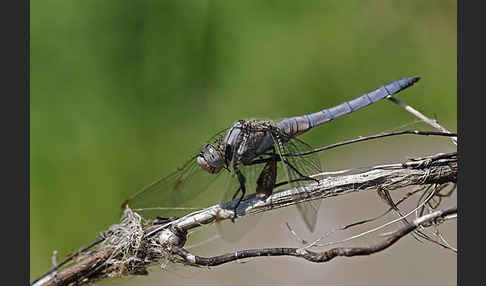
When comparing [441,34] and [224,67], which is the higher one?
[441,34]

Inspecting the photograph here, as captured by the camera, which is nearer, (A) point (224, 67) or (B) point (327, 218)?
(B) point (327, 218)

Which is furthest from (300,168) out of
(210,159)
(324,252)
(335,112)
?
(324,252)

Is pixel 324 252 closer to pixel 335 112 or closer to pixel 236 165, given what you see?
pixel 236 165

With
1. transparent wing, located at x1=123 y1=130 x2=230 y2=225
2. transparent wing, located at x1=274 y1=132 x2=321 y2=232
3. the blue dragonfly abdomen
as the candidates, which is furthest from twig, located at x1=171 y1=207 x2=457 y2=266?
the blue dragonfly abdomen

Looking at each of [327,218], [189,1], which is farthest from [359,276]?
[189,1]

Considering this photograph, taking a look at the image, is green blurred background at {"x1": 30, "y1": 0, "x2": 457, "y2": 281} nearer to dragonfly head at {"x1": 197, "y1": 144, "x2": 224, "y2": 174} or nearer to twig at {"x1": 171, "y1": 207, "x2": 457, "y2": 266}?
dragonfly head at {"x1": 197, "y1": 144, "x2": 224, "y2": 174}

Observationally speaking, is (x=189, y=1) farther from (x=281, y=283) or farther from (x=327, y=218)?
(x=281, y=283)
